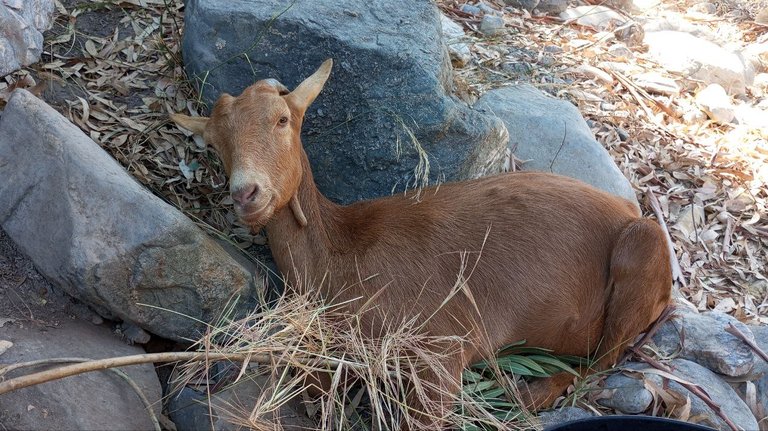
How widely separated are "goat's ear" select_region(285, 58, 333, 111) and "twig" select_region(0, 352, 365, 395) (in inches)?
54.0

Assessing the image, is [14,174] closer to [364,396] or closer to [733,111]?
[364,396]

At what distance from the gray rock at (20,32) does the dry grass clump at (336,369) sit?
7.57 ft

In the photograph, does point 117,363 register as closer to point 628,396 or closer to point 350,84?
point 350,84

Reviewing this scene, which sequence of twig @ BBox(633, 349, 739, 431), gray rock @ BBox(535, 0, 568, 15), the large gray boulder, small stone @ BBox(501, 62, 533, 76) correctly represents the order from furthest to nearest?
gray rock @ BBox(535, 0, 568, 15)
small stone @ BBox(501, 62, 533, 76)
the large gray boulder
twig @ BBox(633, 349, 739, 431)

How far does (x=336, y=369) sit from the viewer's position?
12.6 feet

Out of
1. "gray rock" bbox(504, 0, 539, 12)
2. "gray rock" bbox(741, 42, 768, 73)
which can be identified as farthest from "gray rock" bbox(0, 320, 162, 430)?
"gray rock" bbox(741, 42, 768, 73)

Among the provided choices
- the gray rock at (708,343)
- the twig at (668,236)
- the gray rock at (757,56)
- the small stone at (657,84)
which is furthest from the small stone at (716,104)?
the gray rock at (708,343)

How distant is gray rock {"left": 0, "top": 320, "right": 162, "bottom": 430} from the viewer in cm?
358

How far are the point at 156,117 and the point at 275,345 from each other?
218 cm

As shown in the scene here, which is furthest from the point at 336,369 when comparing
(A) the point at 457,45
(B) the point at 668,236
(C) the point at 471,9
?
(C) the point at 471,9

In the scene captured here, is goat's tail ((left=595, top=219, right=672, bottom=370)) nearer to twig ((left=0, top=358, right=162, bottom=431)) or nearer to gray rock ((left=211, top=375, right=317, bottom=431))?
gray rock ((left=211, top=375, right=317, bottom=431))

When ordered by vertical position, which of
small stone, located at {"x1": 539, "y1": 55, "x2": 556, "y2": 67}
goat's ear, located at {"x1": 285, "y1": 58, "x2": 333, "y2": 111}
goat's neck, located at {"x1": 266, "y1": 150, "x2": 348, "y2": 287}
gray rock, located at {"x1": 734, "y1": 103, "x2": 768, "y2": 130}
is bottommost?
gray rock, located at {"x1": 734, "y1": 103, "x2": 768, "y2": 130}

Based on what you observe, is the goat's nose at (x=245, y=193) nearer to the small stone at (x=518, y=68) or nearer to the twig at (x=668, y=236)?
the twig at (x=668, y=236)

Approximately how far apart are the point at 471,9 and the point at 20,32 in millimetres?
4511
